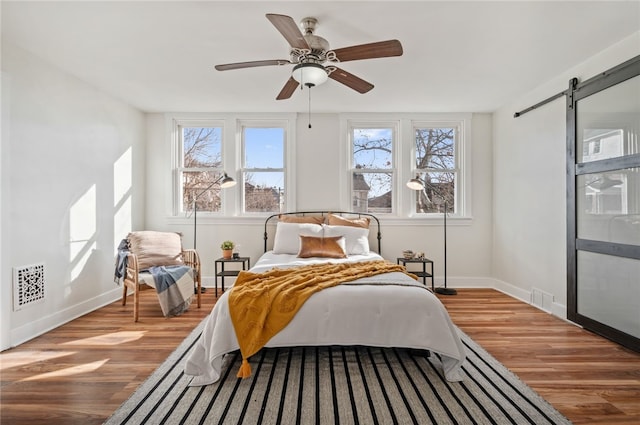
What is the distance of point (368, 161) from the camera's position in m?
5.02

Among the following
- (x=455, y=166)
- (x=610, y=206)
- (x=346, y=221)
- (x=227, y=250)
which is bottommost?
(x=227, y=250)

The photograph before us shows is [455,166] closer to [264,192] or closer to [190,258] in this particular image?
[264,192]

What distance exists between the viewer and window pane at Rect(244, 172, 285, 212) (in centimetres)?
500

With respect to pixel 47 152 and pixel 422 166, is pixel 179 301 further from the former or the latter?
pixel 422 166

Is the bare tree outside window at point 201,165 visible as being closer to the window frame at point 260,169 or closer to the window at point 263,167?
the window frame at point 260,169

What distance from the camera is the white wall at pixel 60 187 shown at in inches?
113

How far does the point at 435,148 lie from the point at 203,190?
3580 mm

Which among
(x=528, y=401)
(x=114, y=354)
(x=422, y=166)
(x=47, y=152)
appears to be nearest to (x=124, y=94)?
(x=47, y=152)

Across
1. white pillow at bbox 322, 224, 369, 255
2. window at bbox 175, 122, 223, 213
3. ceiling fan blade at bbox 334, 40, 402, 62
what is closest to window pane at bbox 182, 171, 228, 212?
window at bbox 175, 122, 223, 213

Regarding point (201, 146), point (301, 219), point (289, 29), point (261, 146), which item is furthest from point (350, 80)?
point (201, 146)

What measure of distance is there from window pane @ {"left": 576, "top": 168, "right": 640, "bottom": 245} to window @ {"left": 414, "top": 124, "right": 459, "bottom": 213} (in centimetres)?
184

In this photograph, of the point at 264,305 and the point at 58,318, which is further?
the point at 58,318

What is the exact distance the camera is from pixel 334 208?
194 inches

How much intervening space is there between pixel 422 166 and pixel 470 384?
3422 mm
